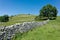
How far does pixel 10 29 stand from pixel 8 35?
85 cm

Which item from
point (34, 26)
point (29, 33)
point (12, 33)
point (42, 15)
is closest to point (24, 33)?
point (29, 33)

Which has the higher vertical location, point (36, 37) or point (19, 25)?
point (19, 25)

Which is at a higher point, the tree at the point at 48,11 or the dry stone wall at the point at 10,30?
the tree at the point at 48,11

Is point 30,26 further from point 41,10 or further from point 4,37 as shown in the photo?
point 41,10

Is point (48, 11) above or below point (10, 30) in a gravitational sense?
above

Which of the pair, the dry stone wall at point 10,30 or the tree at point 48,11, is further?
the tree at point 48,11

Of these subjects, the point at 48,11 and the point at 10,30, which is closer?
the point at 10,30

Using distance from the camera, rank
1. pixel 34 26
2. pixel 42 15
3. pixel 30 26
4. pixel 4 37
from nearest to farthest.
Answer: pixel 4 37 < pixel 30 26 < pixel 34 26 < pixel 42 15

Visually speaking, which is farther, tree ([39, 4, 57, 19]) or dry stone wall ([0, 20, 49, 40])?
tree ([39, 4, 57, 19])

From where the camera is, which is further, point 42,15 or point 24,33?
point 42,15

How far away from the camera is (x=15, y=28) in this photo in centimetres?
2230

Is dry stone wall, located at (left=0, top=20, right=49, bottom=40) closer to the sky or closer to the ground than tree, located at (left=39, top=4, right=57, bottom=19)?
closer to the ground

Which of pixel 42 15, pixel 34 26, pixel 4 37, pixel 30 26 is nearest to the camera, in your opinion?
pixel 4 37

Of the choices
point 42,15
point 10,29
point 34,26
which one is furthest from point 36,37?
point 42,15
